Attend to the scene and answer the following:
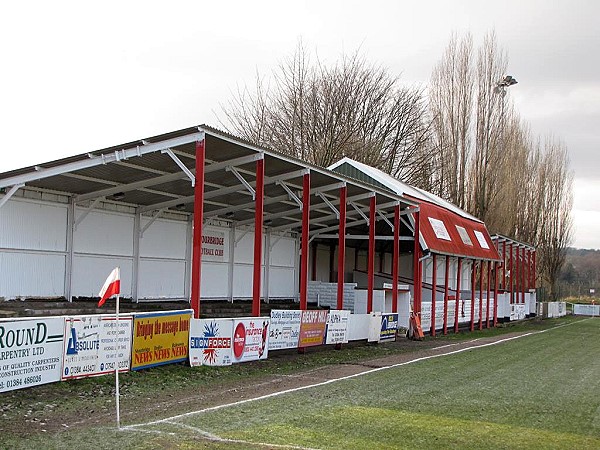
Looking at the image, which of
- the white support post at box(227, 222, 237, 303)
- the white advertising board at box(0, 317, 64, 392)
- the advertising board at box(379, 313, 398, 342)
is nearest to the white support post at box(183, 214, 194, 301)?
the white support post at box(227, 222, 237, 303)

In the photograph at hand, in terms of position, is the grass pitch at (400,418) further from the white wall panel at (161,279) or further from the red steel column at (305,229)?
the white wall panel at (161,279)

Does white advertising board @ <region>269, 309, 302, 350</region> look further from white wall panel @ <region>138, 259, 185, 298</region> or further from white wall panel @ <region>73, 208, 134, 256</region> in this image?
white wall panel @ <region>138, 259, 185, 298</region>

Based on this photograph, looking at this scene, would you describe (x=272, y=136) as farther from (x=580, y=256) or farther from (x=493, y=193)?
(x=580, y=256)

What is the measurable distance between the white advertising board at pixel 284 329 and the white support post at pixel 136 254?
20.9 ft

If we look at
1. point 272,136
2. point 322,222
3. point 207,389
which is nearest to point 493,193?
point 272,136

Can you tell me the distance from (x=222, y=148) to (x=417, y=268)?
48.7 ft

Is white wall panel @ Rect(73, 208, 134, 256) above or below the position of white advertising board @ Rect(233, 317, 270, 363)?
above

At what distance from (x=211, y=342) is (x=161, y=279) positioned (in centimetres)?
949

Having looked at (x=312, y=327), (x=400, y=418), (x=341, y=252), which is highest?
(x=341, y=252)

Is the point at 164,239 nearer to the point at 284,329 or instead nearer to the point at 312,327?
the point at 312,327

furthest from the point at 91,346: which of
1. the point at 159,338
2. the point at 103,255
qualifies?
the point at 103,255

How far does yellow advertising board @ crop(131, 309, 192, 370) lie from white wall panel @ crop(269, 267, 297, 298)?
1727cm

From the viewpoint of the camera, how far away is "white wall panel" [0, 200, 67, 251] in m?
19.3

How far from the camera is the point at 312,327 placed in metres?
21.7
